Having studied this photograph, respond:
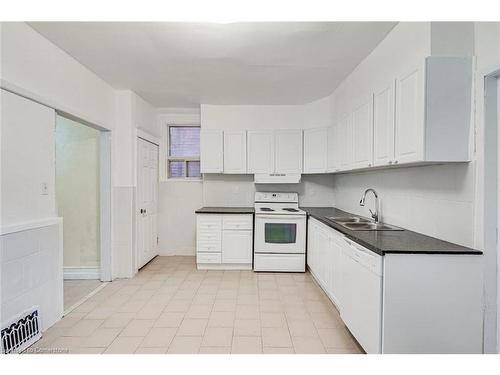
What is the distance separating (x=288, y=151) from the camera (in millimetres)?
4406

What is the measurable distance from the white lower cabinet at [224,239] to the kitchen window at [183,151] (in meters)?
1.15

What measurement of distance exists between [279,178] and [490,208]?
9.38 feet

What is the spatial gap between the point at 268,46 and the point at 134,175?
2.42 metres

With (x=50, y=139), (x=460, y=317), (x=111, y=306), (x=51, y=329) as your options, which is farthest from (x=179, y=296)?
(x=460, y=317)

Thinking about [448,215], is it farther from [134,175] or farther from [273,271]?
[134,175]

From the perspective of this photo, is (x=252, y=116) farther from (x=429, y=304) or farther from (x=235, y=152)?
(x=429, y=304)

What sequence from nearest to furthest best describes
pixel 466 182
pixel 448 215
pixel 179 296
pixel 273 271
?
1. pixel 466 182
2. pixel 448 215
3. pixel 179 296
4. pixel 273 271

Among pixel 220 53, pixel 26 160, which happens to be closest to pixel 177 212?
pixel 26 160

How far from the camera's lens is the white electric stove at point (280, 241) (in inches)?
157

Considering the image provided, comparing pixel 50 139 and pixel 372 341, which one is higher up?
pixel 50 139

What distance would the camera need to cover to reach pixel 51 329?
245 centimetres

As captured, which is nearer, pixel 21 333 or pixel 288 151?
pixel 21 333

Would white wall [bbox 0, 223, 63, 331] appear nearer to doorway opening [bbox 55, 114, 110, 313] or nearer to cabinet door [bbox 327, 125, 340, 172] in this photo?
doorway opening [bbox 55, 114, 110, 313]

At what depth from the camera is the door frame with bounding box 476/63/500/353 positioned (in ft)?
5.73
